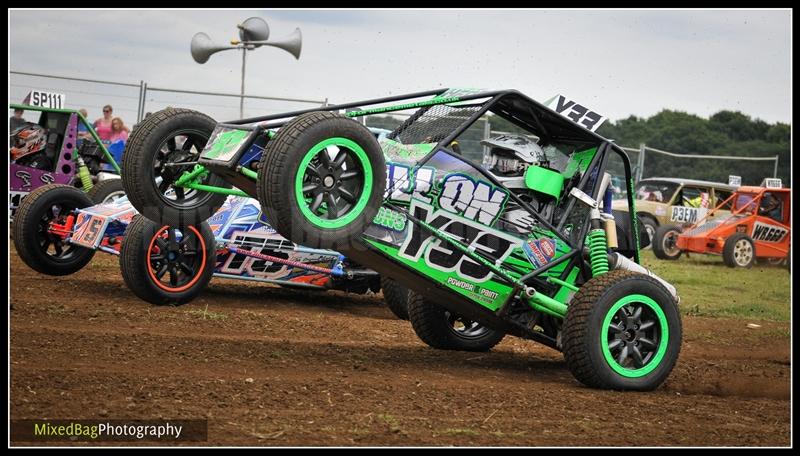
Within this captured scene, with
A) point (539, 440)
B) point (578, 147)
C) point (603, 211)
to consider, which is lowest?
point (539, 440)

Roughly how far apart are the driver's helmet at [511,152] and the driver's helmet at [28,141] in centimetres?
838

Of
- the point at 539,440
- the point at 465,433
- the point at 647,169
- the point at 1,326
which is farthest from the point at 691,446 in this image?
the point at 647,169

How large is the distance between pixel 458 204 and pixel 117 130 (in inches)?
459

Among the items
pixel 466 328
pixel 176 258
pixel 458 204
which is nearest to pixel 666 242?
pixel 466 328

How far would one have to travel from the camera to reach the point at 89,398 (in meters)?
5.12

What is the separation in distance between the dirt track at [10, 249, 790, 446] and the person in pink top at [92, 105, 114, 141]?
7.77 metres

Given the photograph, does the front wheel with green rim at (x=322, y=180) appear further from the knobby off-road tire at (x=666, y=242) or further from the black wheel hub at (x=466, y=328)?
the knobby off-road tire at (x=666, y=242)

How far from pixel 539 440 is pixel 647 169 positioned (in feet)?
69.3

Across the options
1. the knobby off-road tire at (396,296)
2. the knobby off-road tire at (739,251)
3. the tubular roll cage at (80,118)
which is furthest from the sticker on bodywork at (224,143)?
the knobby off-road tire at (739,251)

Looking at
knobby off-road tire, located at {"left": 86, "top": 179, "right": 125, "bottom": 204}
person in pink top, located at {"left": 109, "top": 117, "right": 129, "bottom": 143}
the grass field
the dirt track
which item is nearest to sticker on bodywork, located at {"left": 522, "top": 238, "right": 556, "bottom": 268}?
the dirt track

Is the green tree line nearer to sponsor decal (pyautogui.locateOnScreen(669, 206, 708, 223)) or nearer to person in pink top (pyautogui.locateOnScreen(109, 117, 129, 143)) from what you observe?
sponsor decal (pyautogui.locateOnScreen(669, 206, 708, 223))

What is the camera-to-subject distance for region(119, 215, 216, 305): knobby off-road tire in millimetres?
8734

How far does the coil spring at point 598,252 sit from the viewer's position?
6.96 metres

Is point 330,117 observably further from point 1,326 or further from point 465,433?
point 1,326
